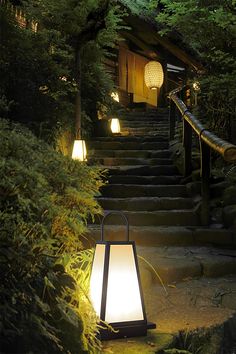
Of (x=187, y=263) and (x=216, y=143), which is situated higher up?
(x=216, y=143)

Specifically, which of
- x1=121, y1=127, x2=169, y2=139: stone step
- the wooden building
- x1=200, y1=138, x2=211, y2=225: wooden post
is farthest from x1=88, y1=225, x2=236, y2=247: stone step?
the wooden building

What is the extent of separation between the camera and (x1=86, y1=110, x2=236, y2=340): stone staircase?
177 inches

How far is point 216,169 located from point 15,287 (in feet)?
19.7

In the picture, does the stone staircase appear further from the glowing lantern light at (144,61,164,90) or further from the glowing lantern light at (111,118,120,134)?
the glowing lantern light at (144,61,164,90)

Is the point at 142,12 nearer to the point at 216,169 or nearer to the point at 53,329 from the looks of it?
the point at 216,169

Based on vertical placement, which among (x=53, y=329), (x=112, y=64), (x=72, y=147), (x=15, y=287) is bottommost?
(x=53, y=329)

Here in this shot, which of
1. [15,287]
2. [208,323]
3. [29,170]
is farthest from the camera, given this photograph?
[208,323]

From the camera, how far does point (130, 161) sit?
9039 mm

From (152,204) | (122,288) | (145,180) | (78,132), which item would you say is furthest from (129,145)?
(122,288)

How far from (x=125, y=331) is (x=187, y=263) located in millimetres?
2039

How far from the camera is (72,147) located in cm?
907

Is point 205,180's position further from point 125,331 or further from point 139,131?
point 139,131

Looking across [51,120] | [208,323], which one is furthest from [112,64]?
[208,323]

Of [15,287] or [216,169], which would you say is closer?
[15,287]
